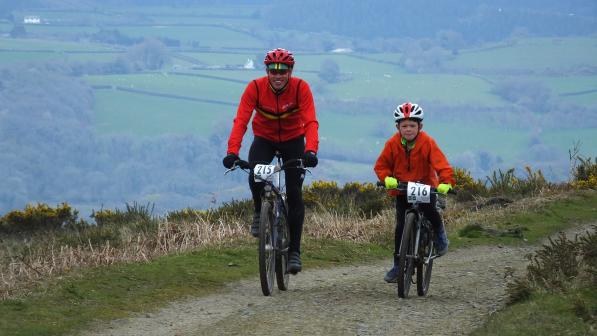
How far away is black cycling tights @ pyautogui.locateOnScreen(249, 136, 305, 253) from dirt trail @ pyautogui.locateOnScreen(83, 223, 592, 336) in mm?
607

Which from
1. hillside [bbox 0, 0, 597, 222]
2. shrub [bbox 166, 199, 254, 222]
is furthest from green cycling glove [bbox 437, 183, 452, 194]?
hillside [bbox 0, 0, 597, 222]

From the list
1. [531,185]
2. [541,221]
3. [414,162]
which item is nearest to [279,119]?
[414,162]

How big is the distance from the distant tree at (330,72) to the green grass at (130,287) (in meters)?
178

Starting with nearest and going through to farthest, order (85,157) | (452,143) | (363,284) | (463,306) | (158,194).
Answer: (463,306) → (363,284) → (158,194) → (452,143) → (85,157)

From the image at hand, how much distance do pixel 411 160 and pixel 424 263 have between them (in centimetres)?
98

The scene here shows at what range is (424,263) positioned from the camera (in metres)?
10.8

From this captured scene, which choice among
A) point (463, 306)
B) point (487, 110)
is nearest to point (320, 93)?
point (487, 110)

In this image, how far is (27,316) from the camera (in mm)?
9328

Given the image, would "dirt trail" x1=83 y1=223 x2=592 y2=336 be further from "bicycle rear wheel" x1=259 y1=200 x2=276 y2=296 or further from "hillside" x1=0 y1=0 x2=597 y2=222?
"hillside" x1=0 y1=0 x2=597 y2=222

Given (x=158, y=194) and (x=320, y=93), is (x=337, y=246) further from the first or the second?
(x=320, y=93)

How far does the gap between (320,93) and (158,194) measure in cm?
5048

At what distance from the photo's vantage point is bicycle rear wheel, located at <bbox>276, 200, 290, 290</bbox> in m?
10.8

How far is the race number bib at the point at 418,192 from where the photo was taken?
34.0 ft

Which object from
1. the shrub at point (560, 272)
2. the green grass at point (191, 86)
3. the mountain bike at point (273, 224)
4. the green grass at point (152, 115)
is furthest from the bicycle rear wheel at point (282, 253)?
the green grass at point (191, 86)
